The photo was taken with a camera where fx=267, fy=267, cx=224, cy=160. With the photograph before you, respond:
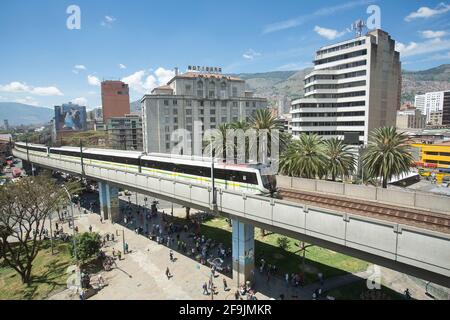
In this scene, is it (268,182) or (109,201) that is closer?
(268,182)

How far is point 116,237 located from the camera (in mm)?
42188

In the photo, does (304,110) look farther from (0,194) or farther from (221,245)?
(0,194)

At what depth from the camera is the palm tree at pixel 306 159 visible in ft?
120

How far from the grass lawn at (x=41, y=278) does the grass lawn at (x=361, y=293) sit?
2992 centimetres

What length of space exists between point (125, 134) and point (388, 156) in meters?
124

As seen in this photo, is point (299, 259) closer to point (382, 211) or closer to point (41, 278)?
point (382, 211)

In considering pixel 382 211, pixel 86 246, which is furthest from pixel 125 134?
pixel 382 211

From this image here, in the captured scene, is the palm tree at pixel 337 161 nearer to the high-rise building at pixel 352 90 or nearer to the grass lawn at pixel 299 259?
the grass lawn at pixel 299 259

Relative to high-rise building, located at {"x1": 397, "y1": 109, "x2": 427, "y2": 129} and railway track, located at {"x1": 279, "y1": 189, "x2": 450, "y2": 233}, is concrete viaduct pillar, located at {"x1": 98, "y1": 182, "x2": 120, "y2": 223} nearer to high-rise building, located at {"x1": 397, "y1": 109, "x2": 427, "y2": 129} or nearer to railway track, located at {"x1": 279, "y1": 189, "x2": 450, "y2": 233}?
railway track, located at {"x1": 279, "y1": 189, "x2": 450, "y2": 233}

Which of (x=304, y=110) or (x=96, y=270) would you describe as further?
(x=304, y=110)

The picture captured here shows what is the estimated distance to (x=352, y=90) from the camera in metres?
77.8

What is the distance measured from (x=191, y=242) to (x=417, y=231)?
97.6 ft
